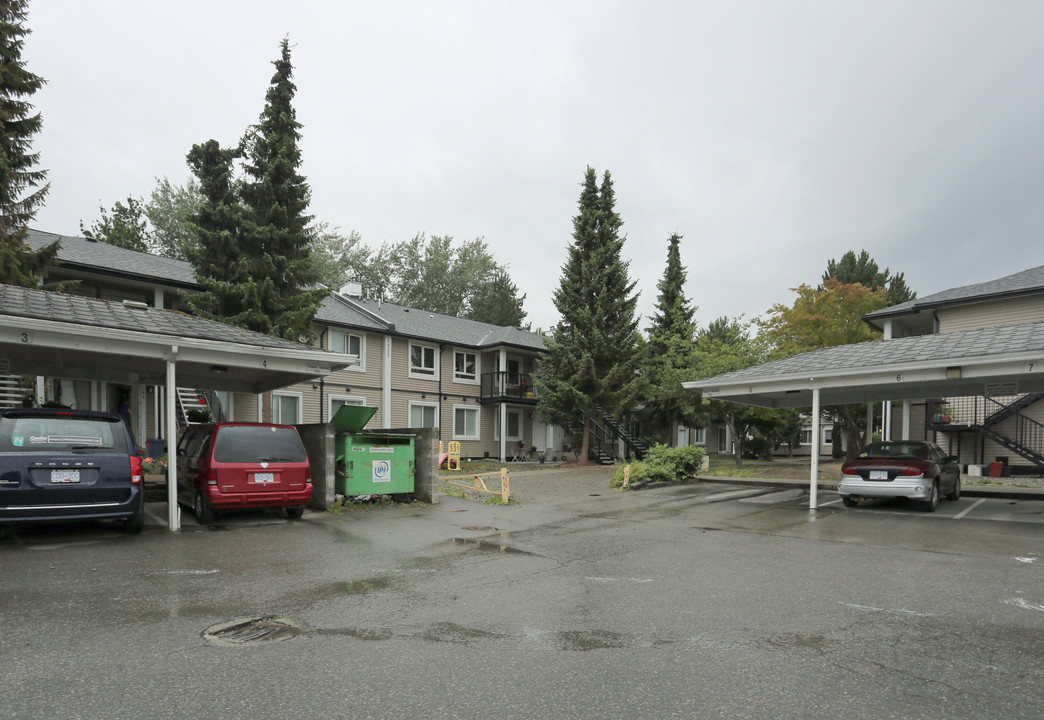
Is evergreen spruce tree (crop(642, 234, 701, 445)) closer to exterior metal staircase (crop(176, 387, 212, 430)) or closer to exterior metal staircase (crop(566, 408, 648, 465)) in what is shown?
exterior metal staircase (crop(566, 408, 648, 465))

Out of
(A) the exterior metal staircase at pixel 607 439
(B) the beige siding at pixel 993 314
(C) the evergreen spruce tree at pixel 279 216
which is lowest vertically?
(A) the exterior metal staircase at pixel 607 439

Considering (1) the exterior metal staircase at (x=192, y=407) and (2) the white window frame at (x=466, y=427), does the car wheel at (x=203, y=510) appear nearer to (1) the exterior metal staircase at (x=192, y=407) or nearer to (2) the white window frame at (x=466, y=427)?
(1) the exterior metal staircase at (x=192, y=407)

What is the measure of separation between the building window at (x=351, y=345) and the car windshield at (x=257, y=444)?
609 inches

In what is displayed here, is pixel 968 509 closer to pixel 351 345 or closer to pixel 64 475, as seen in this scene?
pixel 64 475

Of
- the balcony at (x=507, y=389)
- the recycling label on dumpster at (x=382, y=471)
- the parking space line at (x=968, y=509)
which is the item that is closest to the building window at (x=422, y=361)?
the balcony at (x=507, y=389)

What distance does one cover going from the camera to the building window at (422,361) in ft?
97.2

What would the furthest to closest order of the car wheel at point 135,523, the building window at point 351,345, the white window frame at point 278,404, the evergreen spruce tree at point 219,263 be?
the building window at point 351,345 → the white window frame at point 278,404 → the evergreen spruce tree at point 219,263 → the car wheel at point 135,523

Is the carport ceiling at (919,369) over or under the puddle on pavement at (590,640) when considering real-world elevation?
over

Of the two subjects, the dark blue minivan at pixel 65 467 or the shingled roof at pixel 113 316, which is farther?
the shingled roof at pixel 113 316

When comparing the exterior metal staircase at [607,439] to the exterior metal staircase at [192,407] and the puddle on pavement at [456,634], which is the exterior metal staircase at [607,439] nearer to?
the exterior metal staircase at [192,407]

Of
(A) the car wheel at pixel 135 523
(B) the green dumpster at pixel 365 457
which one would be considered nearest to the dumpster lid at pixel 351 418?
(B) the green dumpster at pixel 365 457

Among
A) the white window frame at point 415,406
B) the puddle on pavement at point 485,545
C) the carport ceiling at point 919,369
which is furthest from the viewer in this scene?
the white window frame at point 415,406

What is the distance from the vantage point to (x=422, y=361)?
30109 mm

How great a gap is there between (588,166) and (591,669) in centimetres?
2721
